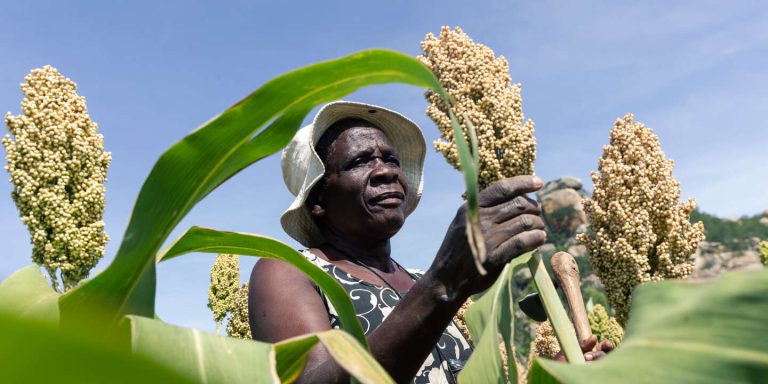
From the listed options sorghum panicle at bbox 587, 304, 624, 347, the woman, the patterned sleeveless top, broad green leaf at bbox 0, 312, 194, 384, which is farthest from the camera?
sorghum panicle at bbox 587, 304, 624, 347

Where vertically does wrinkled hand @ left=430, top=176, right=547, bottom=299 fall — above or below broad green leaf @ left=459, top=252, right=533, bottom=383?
above

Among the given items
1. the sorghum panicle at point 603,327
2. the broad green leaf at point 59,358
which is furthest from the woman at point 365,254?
the sorghum panicle at point 603,327

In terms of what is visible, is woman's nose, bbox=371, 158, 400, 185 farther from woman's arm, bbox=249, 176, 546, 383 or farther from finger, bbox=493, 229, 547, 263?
finger, bbox=493, 229, 547, 263

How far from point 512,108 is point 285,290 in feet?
18.9

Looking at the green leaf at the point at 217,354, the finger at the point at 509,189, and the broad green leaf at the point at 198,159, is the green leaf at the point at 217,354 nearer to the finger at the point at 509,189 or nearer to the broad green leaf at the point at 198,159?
the broad green leaf at the point at 198,159

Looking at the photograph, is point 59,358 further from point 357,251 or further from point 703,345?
point 357,251

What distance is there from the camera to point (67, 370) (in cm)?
18

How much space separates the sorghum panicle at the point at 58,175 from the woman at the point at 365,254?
26.8 feet

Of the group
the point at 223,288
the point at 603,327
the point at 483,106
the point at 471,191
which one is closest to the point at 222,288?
the point at 223,288

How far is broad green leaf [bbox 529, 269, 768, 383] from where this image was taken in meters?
0.35

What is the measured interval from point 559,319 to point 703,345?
28 cm

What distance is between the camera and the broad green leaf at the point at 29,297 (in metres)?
0.56

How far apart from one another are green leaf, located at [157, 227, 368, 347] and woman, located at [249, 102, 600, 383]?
34 centimetres

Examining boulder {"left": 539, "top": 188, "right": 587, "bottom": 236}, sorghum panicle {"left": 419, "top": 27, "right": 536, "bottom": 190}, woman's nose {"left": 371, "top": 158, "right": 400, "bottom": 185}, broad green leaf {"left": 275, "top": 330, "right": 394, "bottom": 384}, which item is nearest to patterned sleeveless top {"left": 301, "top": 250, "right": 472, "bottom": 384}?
woman's nose {"left": 371, "top": 158, "right": 400, "bottom": 185}
